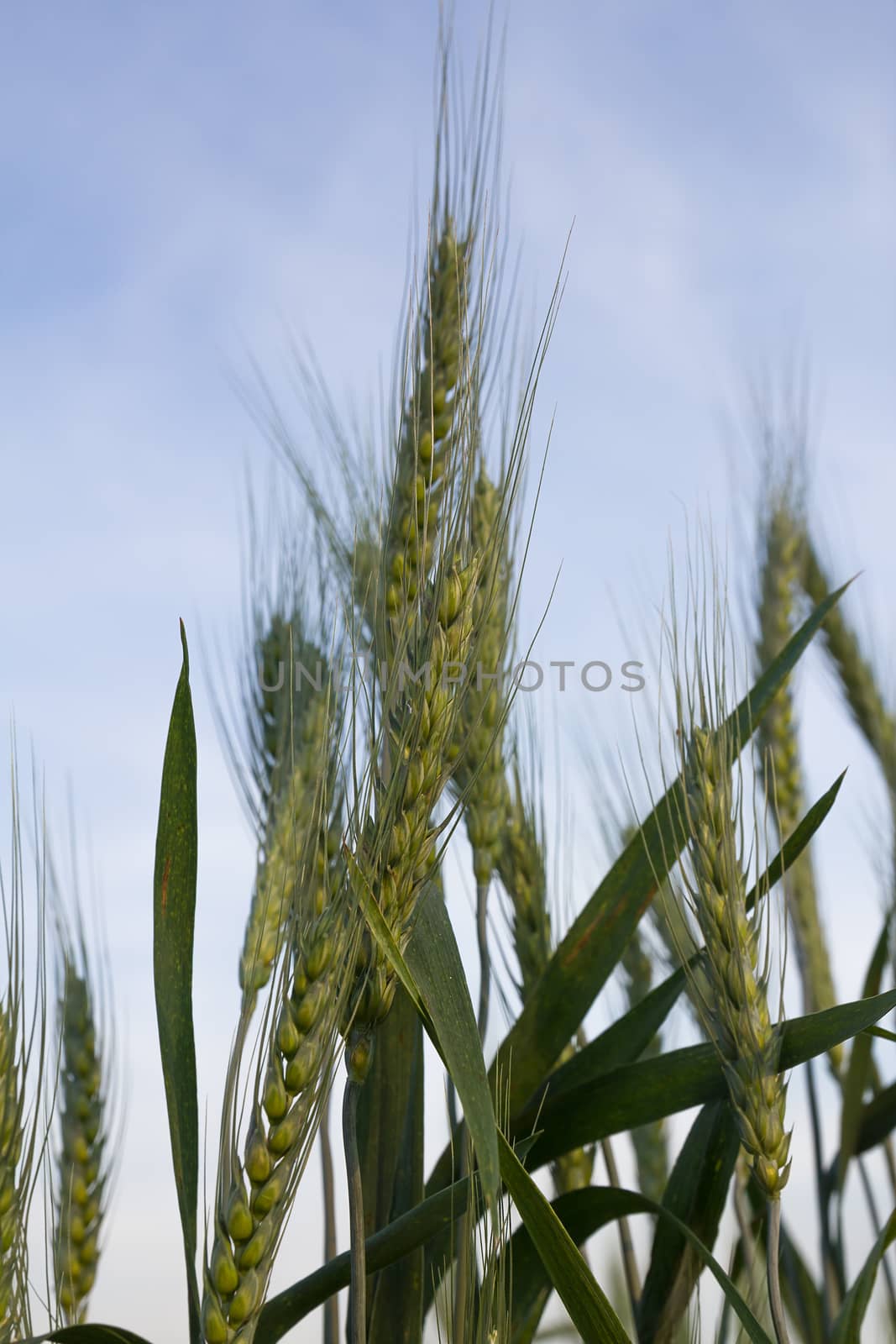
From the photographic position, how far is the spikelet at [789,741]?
1.52 m

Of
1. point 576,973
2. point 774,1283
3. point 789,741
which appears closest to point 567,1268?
point 774,1283

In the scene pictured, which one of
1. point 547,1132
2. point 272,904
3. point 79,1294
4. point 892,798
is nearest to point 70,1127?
point 79,1294

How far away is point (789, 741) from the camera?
156cm

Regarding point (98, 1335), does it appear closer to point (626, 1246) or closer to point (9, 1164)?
point (9, 1164)

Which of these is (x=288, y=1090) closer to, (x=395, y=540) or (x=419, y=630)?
(x=419, y=630)

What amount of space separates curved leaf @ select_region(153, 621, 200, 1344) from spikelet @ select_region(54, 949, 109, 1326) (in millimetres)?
215

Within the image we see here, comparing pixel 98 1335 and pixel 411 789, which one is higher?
pixel 411 789

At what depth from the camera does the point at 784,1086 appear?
0.83 meters

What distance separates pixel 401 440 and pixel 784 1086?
539 mm

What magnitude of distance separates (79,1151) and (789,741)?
3.21ft

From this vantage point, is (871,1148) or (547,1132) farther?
(871,1148)

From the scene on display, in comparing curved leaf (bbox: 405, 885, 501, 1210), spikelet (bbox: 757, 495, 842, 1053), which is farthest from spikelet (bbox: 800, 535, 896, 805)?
curved leaf (bbox: 405, 885, 501, 1210)

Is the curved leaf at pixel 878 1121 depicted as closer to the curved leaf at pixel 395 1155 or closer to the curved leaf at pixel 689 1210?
the curved leaf at pixel 689 1210

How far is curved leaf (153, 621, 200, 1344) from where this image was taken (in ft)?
2.61
